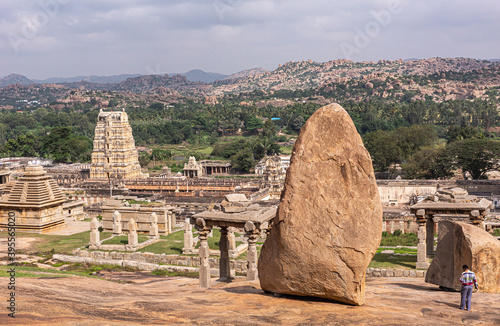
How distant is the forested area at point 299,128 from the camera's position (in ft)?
202

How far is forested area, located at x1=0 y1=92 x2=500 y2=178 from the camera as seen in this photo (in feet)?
202

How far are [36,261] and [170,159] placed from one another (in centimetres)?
7665

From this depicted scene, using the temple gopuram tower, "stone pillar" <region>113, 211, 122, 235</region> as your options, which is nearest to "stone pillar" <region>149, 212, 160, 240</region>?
"stone pillar" <region>113, 211, 122, 235</region>

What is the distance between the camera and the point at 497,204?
46.6m

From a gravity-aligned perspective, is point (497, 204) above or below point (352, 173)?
below

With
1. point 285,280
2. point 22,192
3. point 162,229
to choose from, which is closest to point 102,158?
point 22,192

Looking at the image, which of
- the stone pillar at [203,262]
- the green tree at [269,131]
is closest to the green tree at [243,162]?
the green tree at [269,131]

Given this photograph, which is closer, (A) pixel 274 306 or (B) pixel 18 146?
(A) pixel 274 306

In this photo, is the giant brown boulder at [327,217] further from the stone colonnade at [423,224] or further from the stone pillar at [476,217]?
the stone pillar at [476,217]

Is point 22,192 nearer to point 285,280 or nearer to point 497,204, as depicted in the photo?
point 285,280

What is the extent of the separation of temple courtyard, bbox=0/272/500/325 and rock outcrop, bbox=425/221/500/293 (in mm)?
866

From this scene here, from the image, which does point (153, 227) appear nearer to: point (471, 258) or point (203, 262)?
point (203, 262)

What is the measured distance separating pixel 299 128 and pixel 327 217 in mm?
113936

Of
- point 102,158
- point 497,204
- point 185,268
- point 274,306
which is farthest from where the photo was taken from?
point 102,158
